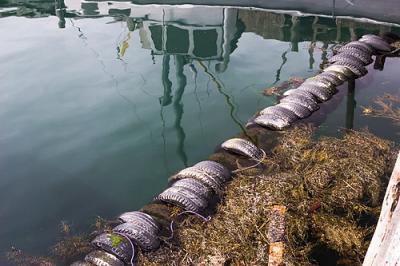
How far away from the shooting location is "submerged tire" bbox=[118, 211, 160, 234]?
553 centimetres

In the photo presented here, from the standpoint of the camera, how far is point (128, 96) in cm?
1066

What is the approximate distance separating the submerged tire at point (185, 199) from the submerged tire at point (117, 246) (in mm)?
1006

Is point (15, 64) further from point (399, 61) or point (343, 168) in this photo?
point (399, 61)

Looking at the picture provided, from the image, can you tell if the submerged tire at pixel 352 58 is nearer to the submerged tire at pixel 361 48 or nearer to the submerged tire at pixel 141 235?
the submerged tire at pixel 361 48

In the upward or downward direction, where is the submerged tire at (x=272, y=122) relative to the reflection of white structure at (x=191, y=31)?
downward

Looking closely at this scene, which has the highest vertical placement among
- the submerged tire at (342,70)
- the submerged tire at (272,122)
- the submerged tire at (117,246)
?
the submerged tire at (342,70)

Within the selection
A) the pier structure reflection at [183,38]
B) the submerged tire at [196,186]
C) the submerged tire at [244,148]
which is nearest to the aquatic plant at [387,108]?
the pier structure reflection at [183,38]

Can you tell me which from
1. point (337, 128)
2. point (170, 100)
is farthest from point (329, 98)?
point (170, 100)

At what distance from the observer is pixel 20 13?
61.7 feet

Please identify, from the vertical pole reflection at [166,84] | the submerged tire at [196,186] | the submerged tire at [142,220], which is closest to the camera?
the submerged tire at [142,220]

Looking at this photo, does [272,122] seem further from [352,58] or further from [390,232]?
[390,232]

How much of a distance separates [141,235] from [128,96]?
19.5ft

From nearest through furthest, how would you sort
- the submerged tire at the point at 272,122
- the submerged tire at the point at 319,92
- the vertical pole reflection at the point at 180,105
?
the submerged tire at the point at 272,122 → the vertical pole reflection at the point at 180,105 → the submerged tire at the point at 319,92

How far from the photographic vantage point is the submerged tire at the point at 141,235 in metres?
5.34
